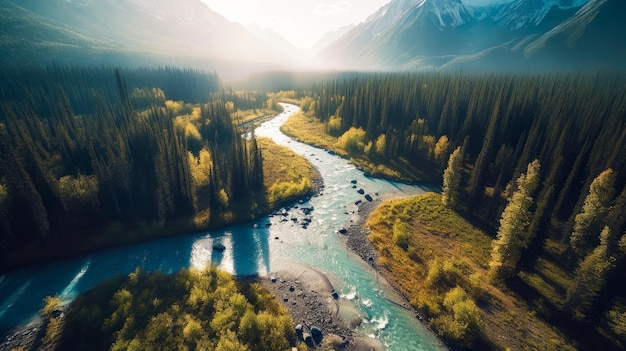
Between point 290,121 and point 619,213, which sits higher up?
point 619,213

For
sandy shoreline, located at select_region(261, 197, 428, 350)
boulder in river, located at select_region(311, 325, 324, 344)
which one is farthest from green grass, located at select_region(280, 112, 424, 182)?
boulder in river, located at select_region(311, 325, 324, 344)

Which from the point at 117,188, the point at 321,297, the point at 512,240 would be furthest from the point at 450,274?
the point at 117,188

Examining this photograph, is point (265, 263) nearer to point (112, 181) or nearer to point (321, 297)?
point (321, 297)

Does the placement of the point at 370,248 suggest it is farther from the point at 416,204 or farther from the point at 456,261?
the point at 416,204

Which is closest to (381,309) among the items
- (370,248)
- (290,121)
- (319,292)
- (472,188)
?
(319,292)

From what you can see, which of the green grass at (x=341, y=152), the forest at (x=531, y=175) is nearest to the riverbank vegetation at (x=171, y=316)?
the forest at (x=531, y=175)

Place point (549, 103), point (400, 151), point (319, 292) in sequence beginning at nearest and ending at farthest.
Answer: point (319, 292)
point (549, 103)
point (400, 151)
